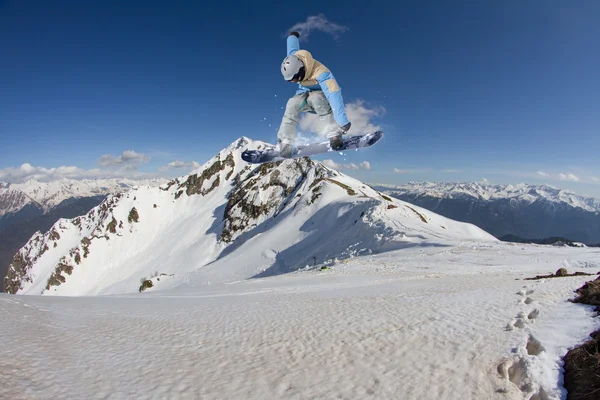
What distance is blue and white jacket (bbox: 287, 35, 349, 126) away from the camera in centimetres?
760

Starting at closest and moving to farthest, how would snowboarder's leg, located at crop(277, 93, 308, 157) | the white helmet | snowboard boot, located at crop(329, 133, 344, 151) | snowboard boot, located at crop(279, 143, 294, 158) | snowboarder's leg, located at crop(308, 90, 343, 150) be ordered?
the white helmet
snowboarder's leg, located at crop(308, 90, 343, 150)
snowboarder's leg, located at crop(277, 93, 308, 157)
snowboard boot, located at crop(329, 133, 344, 151)
snowboard boot, located at crop(279, 143, 294, 158)

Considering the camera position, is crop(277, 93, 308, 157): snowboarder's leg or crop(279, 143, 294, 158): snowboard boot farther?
crop(279, 143, 294, 158): snowboard boot

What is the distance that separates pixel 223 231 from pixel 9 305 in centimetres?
10633

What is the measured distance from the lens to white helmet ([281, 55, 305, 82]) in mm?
7410

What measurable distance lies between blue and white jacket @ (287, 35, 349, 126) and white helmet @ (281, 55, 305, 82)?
12 cm

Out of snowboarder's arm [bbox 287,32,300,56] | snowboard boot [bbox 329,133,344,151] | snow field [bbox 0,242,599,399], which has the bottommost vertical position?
snow field [bbox 0,242,599,399]

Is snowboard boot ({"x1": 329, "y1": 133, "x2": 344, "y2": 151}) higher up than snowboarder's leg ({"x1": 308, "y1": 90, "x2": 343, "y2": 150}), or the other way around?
snowboarder's leg ({"x1": 308, "y1": 90, "x2": 343, "y2": 150})

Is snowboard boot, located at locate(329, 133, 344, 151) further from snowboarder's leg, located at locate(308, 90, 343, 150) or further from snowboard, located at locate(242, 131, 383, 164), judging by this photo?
snowboard, located at locate(242, 131, 383, 164)

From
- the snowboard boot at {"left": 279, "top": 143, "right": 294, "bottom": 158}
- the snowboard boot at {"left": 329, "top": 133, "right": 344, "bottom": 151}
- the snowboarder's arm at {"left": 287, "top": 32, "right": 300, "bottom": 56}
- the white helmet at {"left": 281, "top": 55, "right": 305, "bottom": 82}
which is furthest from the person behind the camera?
the snowboard boot at {"left": 279, "top": 143, "right": 294, "bottom": 158}

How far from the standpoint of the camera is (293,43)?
304 inches

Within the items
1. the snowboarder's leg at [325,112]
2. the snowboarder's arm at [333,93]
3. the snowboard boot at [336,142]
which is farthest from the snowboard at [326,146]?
the snowboarder's arm at [333,93]


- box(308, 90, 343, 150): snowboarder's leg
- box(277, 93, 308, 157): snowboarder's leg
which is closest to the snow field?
box(308, 90, 343, 150): snowboarder's leg

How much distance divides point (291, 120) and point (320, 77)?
1.95m

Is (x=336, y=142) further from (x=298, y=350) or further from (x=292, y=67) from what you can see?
(x=298, y=350)
